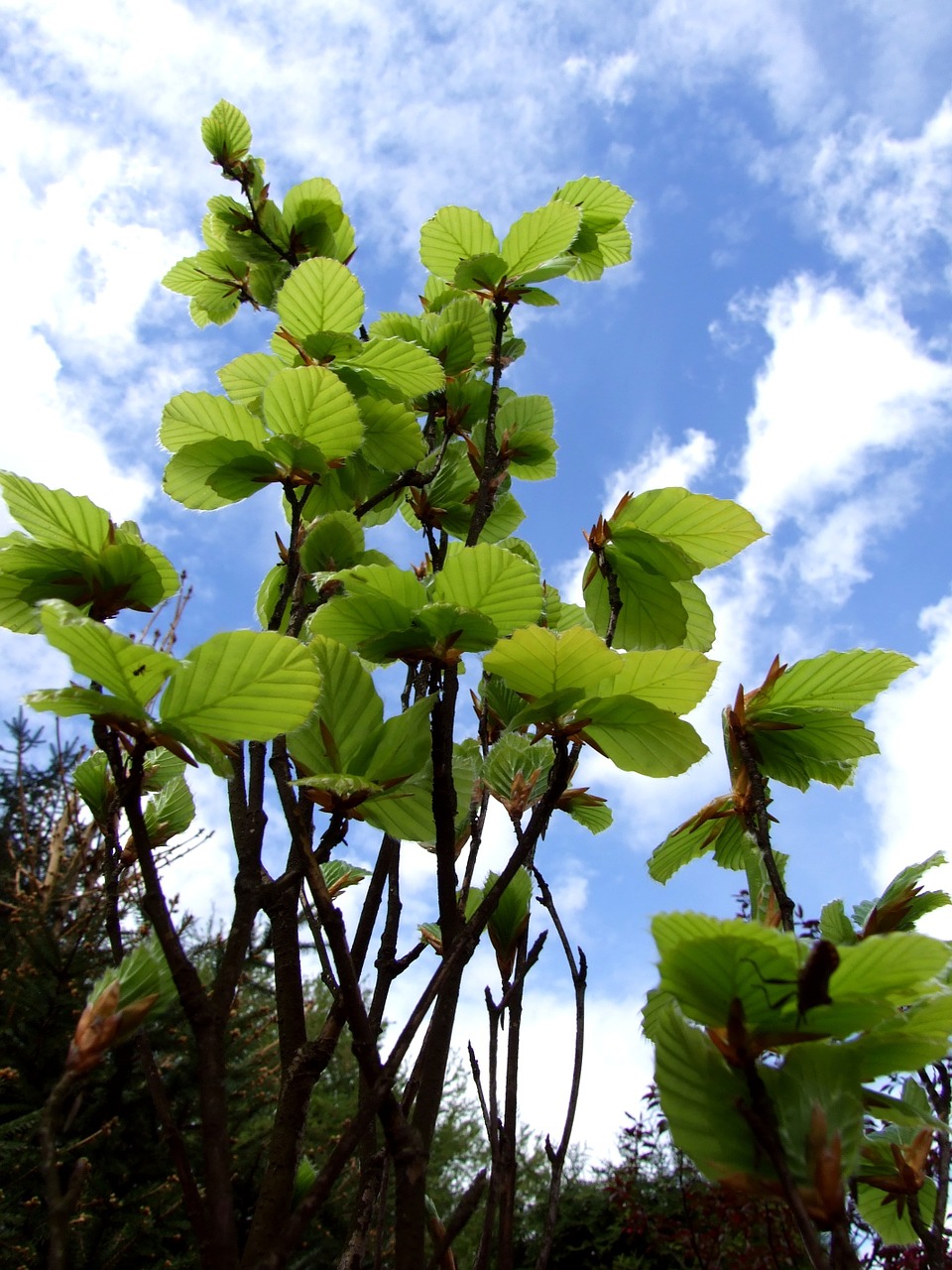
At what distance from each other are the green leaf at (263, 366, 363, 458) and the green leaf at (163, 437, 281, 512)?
0.03 m

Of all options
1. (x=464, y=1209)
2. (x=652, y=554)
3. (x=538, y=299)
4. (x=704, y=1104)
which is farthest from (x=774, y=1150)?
(x=538, y=299)

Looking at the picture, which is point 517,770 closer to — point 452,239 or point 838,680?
point 838,680

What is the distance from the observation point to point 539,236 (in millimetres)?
783

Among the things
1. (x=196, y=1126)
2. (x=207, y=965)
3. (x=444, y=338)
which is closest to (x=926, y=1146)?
(x=444, y=338)

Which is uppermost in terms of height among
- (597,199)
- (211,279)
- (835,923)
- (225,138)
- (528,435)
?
(225,138)

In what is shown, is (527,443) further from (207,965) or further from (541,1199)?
(541,1199)

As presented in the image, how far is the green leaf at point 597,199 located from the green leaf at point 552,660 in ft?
→ 2.01

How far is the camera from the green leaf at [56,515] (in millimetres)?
485

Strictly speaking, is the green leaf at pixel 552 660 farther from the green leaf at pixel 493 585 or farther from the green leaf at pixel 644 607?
the green leaf at pixel 644 607

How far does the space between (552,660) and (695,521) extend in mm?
204

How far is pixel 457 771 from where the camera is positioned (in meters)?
0.58

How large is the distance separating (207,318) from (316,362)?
0.62m

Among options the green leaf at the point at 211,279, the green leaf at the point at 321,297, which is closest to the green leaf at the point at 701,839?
the green leaf at the point at 321,297

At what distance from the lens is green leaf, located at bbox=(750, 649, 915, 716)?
0.54 meters
